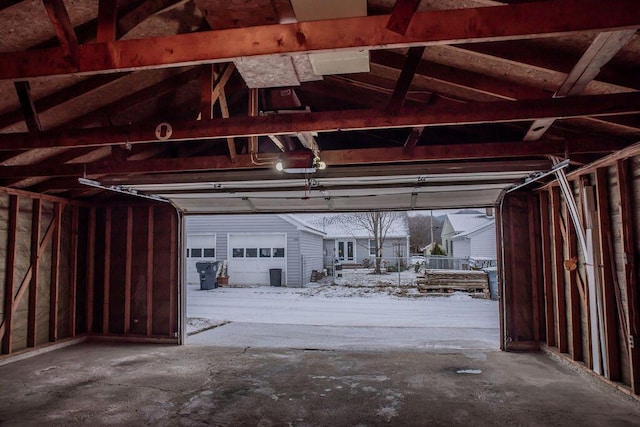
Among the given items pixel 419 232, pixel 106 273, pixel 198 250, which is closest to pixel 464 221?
pixel 419 232

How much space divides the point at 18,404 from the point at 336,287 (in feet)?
41.2

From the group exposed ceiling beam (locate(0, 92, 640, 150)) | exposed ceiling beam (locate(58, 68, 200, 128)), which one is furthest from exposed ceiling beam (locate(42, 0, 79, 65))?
exposed ceiling beam (locate(58, 68, 200, 128))

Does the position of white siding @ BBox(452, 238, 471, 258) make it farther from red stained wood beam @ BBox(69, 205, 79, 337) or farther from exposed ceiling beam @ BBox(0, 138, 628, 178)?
red stained wood beam @ BBox(69, 205, 79, 337)

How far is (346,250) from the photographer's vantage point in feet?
86.0

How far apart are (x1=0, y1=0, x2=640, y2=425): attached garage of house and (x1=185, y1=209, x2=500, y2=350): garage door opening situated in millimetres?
1147

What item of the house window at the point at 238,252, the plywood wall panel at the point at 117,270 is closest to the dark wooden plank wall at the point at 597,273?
the plywood wall panel at the point at 117,270

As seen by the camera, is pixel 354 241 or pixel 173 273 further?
pixel 354 241

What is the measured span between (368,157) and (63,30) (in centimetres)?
312

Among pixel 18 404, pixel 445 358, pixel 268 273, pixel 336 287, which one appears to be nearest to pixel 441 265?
pixel 336 287

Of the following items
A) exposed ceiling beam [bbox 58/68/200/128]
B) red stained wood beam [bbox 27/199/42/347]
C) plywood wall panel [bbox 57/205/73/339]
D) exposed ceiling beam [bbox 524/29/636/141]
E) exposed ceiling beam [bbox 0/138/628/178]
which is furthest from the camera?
plywood wall panel [bbox 57/205/73/339]

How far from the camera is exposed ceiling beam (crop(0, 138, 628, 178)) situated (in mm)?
4371

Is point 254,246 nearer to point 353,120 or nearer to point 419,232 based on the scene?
point 353,120

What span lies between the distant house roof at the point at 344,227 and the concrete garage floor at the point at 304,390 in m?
17.8

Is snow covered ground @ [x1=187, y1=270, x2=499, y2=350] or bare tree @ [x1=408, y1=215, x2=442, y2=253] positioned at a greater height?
bare tree @ [x1=408, y1=215, x2=442, y2=253]
